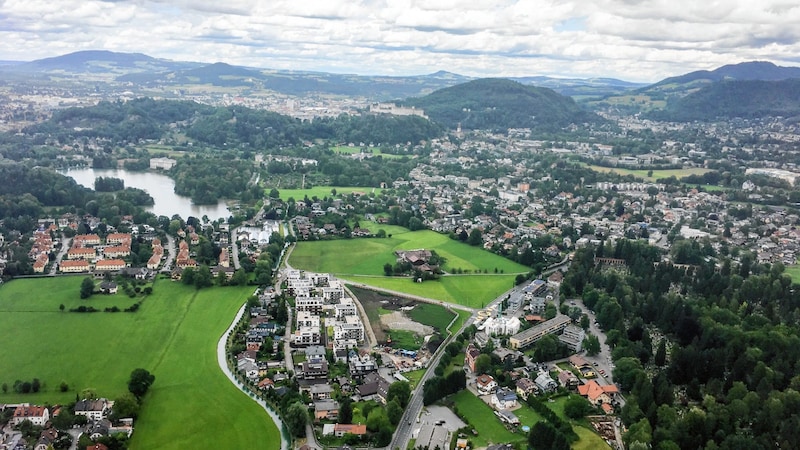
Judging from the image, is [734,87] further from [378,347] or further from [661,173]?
[378,347]

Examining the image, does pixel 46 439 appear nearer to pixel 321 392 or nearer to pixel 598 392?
pixel 321 392

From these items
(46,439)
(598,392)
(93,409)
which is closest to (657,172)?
(598,392)

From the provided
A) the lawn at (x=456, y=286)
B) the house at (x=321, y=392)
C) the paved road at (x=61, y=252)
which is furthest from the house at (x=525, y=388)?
the paved road at (x=61, y=252)

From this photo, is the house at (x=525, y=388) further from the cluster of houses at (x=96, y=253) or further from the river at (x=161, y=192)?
the river at (x=161, y=192)

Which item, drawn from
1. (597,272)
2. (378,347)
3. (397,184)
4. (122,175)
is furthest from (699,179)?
(122,175)

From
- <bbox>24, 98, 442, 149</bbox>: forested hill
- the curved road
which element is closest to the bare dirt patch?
the curved road
